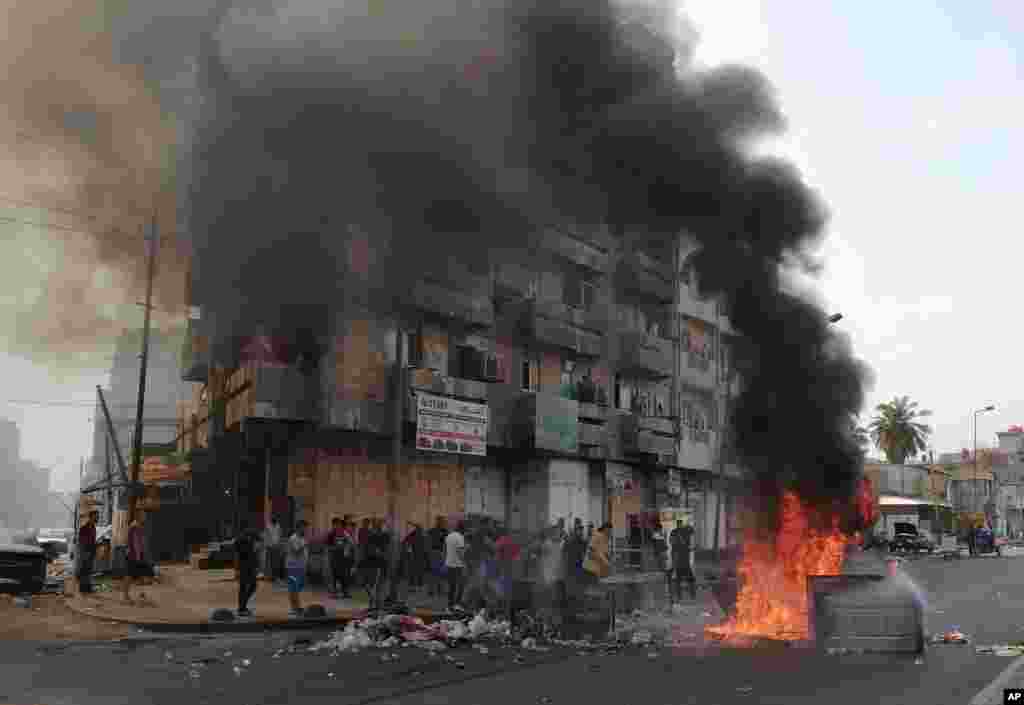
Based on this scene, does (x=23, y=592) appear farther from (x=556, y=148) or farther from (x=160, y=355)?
(x=160, y=355)

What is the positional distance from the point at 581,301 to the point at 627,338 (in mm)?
3631

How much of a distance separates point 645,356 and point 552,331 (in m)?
6.74

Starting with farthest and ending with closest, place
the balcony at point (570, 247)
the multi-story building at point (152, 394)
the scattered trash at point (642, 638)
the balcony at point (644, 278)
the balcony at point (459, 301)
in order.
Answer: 1. the multi-story building at point (152, 394)
2. the balcony at point (459, 301)
3. the balcony at point (644, 278)
4. the balcony at point (570, 247)
5. the scattered trash at point (642, 638)

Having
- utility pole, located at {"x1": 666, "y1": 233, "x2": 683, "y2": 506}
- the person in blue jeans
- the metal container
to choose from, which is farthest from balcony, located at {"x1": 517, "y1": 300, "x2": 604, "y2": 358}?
the metal container

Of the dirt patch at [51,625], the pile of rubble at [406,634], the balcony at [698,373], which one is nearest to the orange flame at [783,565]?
the pile of rubble at [406,634]

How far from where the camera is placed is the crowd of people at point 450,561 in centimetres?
1748

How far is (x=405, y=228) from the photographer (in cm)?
2000

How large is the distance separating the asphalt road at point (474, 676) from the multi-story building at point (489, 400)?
6.04 meters

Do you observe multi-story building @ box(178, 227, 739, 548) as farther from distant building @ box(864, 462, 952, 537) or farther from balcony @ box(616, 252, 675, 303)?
distant building @ box(864, 462, 952, 537)

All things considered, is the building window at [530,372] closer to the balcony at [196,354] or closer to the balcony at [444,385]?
the balcony at [444,385]

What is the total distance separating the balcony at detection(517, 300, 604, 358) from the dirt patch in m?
18.0

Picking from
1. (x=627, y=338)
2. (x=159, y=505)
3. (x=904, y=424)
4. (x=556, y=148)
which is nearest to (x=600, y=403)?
(x=627, y=338)

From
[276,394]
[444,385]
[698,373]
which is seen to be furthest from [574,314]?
[276,394]

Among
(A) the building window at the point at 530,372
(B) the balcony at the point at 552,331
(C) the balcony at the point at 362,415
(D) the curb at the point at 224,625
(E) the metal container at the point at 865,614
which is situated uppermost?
(B) the balcony at the point at 552,331
